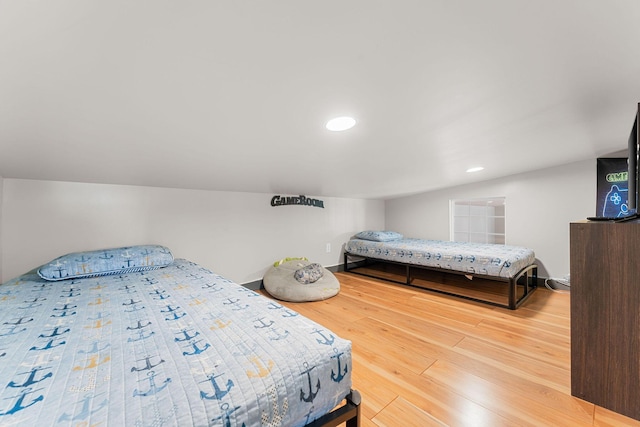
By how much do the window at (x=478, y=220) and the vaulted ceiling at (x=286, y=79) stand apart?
1.97 metres

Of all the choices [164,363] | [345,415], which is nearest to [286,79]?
[164,363]

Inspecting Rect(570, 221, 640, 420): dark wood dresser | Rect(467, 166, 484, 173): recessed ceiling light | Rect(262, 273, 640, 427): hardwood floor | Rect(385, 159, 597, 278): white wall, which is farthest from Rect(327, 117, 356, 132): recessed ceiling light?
Rect(385, 159, 597, 278): white wall

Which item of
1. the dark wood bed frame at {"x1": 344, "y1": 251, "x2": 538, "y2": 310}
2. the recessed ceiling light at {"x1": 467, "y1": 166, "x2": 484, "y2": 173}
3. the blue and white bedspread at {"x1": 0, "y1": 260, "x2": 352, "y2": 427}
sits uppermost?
the recessed ceiling light at {"x1": 467, "y1": 166, "x2": 484, "y2": 173}

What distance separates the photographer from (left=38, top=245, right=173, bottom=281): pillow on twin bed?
1742mm

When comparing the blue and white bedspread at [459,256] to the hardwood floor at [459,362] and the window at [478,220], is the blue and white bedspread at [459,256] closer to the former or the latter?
the hardwood floor at [459,362]

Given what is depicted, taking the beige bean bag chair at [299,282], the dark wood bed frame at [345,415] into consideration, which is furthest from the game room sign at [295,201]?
the dark wood bed frame at [345,415]

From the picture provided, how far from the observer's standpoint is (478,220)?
4230 mm

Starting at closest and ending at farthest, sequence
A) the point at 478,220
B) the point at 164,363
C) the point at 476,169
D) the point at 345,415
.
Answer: the point at 164,363 < the point at 345,415 < the point at 476,169 < the point at 478,220

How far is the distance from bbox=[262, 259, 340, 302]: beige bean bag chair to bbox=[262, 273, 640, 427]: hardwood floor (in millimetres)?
108

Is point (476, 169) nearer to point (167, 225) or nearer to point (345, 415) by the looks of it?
point (345, 415)

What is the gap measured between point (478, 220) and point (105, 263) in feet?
16.2

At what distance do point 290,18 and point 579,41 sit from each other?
4.15ft

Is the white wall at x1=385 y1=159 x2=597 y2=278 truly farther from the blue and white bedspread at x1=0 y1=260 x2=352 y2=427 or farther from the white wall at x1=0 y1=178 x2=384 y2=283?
the blue and white bedspread at x1=0 y1=260 x2=352 y2=427

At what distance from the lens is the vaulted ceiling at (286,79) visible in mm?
841
